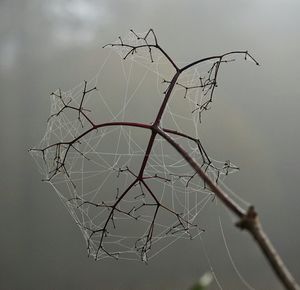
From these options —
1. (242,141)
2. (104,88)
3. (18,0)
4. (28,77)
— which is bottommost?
(242,141)

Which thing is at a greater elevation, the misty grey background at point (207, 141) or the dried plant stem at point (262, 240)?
the misty grey background at point (207, 141)

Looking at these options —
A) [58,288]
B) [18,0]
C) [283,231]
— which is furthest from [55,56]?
A: [283,231]

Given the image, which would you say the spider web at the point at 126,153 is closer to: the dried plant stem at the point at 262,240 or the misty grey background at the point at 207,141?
the misty grey background at the point at 207,141

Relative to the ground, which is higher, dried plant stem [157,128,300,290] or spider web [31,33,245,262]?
spider web [31,33,245,262]

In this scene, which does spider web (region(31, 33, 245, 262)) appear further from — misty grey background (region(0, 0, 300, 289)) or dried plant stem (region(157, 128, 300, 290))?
dried plant stem (region(157, 128, 300, 290))

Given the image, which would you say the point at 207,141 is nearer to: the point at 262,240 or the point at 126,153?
the point at 126,153

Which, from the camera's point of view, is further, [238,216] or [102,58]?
[102,58]

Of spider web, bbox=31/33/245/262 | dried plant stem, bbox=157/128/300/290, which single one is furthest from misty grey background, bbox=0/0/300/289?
dried plant stem, bbox=157/128/300/290

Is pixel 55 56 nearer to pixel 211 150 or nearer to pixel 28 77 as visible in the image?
pixel 28 77

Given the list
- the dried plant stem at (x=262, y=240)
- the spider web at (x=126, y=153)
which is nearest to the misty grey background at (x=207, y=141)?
the spider web at (x=126, y=153)
